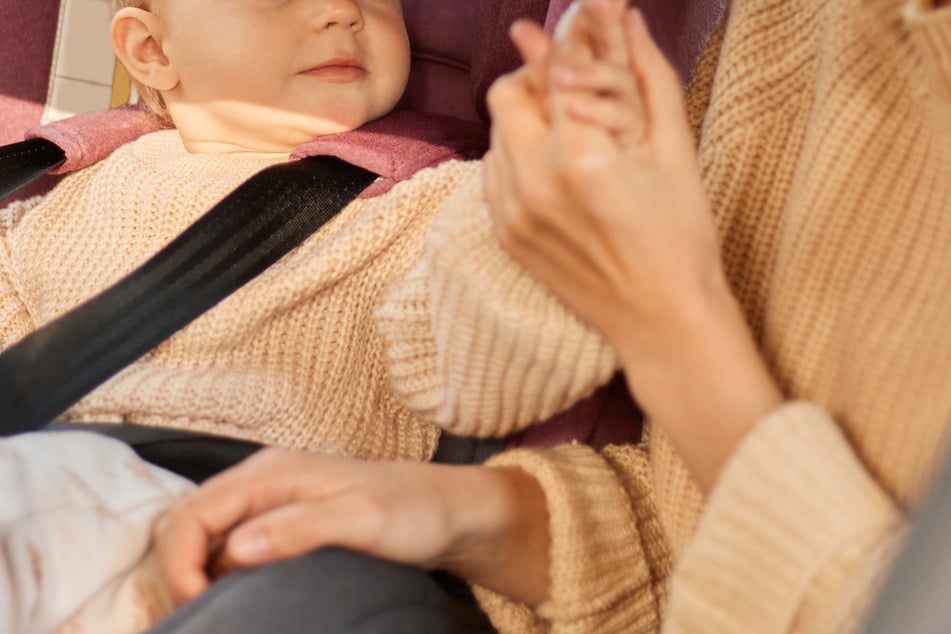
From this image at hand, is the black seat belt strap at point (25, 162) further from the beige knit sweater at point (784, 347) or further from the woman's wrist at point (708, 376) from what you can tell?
the woman's wrist at point (708, 376)

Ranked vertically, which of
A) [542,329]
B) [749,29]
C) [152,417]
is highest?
[749,29]

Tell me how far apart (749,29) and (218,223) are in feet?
1.67

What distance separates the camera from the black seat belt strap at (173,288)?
0.77 metres

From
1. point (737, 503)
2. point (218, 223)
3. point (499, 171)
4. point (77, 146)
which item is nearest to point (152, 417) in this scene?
point (218, 223)

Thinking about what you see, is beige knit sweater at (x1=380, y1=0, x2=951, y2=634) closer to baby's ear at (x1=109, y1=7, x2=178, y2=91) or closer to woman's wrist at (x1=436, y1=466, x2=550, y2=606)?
woman's wrist at (x1=436, y1=466, x2=550, y2=606)

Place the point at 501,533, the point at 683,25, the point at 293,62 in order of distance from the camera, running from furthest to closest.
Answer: the point at 293,62 < the point at 683,25 < the point at 501,533

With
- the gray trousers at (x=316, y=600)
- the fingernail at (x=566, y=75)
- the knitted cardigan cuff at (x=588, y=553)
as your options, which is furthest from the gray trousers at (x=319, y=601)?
the fingernail at (x=566, y=75)

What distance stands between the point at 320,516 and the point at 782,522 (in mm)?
259

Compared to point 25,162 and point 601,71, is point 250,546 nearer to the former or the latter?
point 601,71

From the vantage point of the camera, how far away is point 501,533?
0.62 metres

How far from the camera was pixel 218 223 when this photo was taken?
84 centimetres

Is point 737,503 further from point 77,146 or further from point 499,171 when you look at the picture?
point 77,146

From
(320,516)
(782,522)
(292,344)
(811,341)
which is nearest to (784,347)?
(811,341)

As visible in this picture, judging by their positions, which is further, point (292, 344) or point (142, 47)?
point (142, 47)
